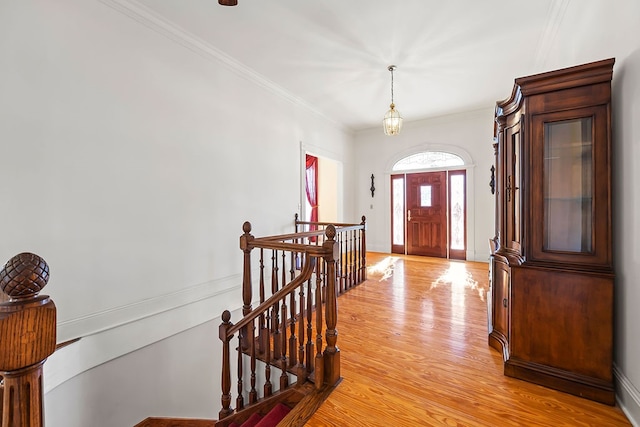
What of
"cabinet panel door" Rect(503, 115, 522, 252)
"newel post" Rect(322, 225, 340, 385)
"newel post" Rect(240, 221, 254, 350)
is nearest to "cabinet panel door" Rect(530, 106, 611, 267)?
"cabinet panel door" Rect(503, 115, 522, 252)

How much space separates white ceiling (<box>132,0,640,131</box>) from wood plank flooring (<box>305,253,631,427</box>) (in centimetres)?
221

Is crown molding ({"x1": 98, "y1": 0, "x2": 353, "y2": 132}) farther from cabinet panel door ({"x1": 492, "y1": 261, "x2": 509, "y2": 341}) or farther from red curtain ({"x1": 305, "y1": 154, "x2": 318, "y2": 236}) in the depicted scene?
cabinet panel door ({"x1": 492, "y1": 261, "x2": 509, "y2": 341})

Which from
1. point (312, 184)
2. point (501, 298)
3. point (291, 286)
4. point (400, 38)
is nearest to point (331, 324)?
point (291, 286)

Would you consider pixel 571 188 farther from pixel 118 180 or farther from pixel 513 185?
pixel 118 180

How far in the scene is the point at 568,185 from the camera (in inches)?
70.0

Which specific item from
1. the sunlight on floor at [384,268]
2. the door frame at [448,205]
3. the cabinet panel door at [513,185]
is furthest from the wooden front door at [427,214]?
the cabinet panel door at [513,185]

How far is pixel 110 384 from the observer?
7.77 ft

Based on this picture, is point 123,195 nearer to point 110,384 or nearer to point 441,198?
point 110,384

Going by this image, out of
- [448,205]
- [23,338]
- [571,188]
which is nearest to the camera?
[23,338]

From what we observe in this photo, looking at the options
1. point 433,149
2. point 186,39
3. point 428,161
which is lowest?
point 428,161

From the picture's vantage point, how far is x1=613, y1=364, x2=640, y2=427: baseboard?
144 centimetres

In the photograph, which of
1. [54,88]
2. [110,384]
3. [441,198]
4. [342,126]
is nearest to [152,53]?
[54,88]

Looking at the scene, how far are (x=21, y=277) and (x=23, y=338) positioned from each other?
12 centimetres

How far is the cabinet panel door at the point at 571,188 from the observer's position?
64.7 inches
